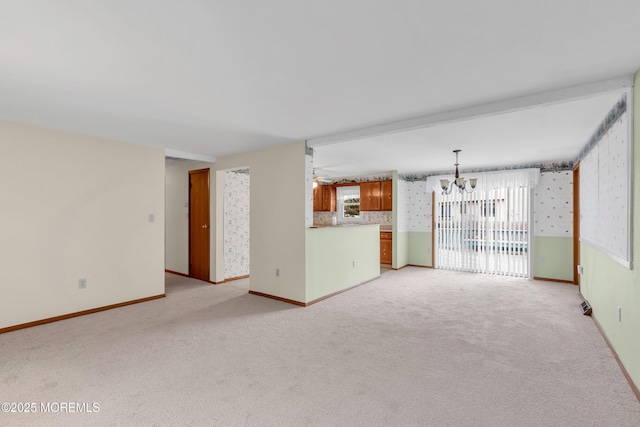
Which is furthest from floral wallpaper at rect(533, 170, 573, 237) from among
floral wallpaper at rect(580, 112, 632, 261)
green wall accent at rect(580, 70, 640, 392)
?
green wall accent at rect(580, 70, 640, 392)

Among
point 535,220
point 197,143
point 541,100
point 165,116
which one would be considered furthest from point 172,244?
point 535,220

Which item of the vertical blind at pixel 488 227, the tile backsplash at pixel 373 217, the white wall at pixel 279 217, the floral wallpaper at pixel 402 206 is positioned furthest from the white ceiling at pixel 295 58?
the tile backsplash at pixel 373 217

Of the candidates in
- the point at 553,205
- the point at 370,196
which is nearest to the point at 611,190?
the point at 553,205

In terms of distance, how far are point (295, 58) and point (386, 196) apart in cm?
571

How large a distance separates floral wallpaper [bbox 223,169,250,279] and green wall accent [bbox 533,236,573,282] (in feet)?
18.8

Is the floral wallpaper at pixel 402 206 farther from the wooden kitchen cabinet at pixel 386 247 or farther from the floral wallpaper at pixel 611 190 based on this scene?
the floral wallpaper at pixel 611 190

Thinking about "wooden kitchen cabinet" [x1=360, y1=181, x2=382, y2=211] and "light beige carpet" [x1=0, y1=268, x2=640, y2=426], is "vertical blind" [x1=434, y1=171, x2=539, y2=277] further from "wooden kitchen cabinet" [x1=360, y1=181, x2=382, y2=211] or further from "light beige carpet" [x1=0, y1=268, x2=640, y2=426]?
"light beige carpet" [x1=0, y1=268, x2=640, y2=426]

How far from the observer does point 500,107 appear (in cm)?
273

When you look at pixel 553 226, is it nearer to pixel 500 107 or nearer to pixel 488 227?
pixel 488 227

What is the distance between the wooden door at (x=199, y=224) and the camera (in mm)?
5469

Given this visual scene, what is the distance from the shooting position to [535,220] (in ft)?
19.1

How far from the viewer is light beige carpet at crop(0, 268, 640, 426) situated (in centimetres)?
186

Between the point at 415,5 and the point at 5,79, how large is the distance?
293cm

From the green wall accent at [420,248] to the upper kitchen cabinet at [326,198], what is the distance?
2.33 m
